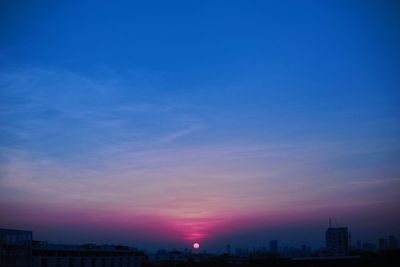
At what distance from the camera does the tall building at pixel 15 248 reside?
88.7 ft

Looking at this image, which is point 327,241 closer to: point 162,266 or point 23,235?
point 162,266

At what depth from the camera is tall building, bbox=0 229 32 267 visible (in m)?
27.0

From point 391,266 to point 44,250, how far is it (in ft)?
116

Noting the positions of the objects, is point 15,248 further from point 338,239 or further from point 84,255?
point 338,239

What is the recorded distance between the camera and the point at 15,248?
94.5 feet

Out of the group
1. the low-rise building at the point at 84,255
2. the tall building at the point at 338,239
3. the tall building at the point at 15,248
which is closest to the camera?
the tall building at the point at 15,248

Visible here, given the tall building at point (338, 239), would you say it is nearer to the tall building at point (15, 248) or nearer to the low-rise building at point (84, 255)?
the low-rise building at point (84, 255)

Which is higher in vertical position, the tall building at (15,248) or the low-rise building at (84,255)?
the tall building at (15,248)

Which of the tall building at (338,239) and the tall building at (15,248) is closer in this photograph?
the tall building at (15,248)

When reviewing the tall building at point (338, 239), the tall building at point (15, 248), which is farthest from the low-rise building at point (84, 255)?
the tall building at point (338, 239)

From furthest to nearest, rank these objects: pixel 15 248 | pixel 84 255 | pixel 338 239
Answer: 1. pixel 338 239
2. pixel 84 255
3. pixel 15 248

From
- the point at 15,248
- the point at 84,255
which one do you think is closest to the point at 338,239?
the point at 84,255

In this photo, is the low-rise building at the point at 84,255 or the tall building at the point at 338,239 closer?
the low-rise building at the point at 84,255

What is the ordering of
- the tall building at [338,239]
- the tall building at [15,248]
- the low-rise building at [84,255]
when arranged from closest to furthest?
the tall building at [15,248] → the low-rise building at [84,255] → the tall building at [338,239]
